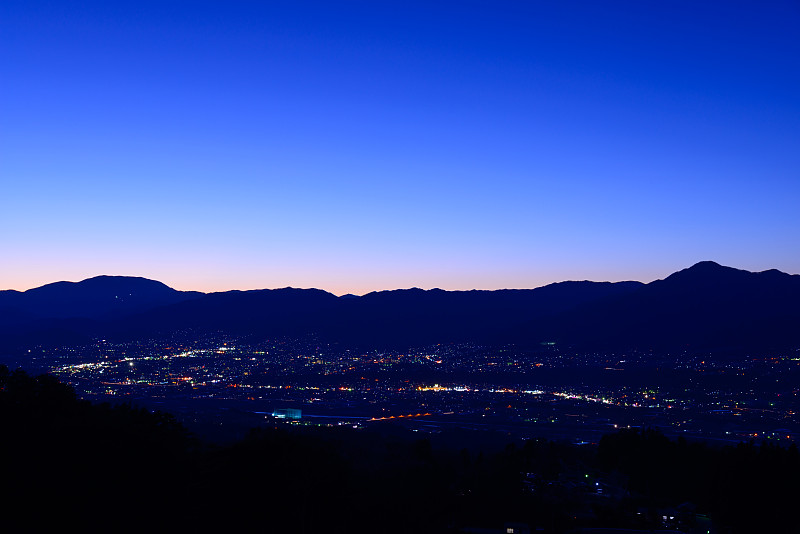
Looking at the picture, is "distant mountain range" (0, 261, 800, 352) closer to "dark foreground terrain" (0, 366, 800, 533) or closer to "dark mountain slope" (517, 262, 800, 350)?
"dark mountain slope" (517, 262, 800, 350)

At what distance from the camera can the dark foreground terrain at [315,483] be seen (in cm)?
2072

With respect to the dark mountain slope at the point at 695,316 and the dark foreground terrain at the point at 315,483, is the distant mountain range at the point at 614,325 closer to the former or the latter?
the dark mountain slope at the point at 695,316

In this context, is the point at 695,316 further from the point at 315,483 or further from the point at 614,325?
the point at 315,483

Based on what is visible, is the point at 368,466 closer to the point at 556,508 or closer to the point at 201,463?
the point at 556,508

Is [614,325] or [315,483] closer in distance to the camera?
[315,483]

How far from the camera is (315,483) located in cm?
2636

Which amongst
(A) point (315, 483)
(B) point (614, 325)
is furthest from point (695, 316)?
(A) point (315, 483)

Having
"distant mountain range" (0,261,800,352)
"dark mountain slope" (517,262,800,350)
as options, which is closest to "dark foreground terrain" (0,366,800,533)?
"distant mountain range" (0,261,800,352)

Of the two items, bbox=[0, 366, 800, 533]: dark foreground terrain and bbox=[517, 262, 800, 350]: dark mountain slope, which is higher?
bbox=[517, 262, 800, 350]: dark mountain slope

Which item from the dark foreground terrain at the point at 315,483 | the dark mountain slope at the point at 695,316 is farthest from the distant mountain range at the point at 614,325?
the dark foreground terrain at the point at 315,483

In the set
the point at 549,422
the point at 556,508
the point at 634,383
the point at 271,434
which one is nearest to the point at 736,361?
the point at 634,383

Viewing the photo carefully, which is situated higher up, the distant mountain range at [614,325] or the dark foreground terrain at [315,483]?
the distant mountain range at [614,325]

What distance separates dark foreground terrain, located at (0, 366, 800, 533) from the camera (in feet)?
68.0

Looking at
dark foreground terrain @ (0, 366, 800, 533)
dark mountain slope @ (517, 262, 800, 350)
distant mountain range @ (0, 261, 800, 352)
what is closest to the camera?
dark foreground terrain @ (0, 366, 800, 533)
